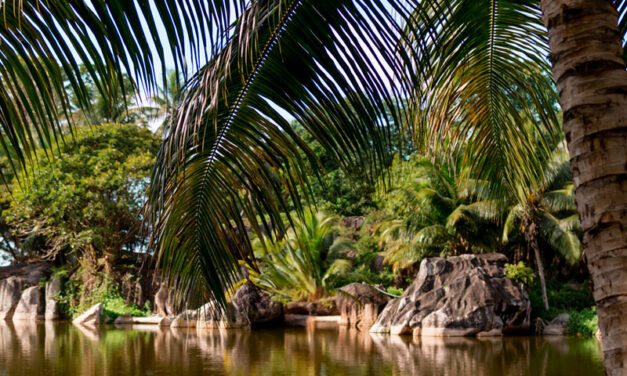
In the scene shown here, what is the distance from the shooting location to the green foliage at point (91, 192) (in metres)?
19.8

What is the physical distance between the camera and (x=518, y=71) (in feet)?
12.6

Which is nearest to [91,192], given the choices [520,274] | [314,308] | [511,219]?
[314,308]

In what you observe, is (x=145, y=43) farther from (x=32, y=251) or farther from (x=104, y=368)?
(x=32, y=251)

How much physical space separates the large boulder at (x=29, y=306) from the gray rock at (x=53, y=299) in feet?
1.46

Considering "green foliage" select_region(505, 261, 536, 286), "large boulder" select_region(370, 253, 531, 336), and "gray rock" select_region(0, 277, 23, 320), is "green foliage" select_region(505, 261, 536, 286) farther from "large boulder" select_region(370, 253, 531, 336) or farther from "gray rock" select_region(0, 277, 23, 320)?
"gray rock" select_region(0, 277, 23, 320)

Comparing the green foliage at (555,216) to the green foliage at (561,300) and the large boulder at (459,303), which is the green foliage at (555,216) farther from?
the large boulder at (459,303)

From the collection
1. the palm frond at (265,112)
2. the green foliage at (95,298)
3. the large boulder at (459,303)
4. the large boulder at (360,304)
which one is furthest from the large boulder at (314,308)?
the palm frond at (265,112)

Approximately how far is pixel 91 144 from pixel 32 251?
29.9ft

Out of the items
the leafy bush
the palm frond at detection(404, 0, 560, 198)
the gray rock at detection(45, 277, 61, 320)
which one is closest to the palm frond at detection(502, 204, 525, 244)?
the leafy bush

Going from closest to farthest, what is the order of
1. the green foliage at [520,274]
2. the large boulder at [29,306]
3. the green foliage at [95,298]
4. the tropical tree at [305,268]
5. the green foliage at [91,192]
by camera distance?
1. the green foliage at [520,274]
2. the tropical tree at [305,268]
3. the green foliage at [91,192]
4. the green foliage at [95,298]
5. the large boulder at [29,306]

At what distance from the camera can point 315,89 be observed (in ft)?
8.25

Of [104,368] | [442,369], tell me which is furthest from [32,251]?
[442,369]

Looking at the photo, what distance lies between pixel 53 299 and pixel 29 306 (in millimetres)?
995

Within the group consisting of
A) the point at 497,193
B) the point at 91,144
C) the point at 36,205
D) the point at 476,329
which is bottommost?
the point at 476,329
